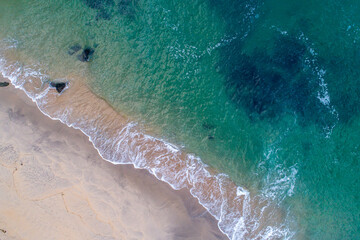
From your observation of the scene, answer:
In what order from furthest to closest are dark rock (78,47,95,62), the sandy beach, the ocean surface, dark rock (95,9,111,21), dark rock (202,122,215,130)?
dark rock (95,9,111,21)
dark rock (78,47,95,62)
dark rock (202,122,215,130)
the ocean surface
the sandy beach

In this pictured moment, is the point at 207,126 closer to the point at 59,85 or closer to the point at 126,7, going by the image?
the point at 126,7

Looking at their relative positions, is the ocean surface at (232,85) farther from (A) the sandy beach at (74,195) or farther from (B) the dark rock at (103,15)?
(A) the sandy beach at (74,195)

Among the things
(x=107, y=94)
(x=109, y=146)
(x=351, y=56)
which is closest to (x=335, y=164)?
(x=351, y=56)

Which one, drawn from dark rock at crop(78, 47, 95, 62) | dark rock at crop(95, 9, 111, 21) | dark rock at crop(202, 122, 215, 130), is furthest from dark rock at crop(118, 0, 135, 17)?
dark rock at crop(202, 122, 215, 130)

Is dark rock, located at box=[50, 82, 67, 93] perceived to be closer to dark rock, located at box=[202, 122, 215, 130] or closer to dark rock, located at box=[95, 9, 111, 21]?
dark rock, located at box=[95, 9, 111, 21]

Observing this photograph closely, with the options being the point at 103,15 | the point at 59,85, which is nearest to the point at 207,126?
the point at 59,85

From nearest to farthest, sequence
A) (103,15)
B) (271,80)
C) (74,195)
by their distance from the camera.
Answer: (74,195), (271,80), (103,15)

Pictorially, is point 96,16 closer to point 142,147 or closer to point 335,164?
point 142,147
